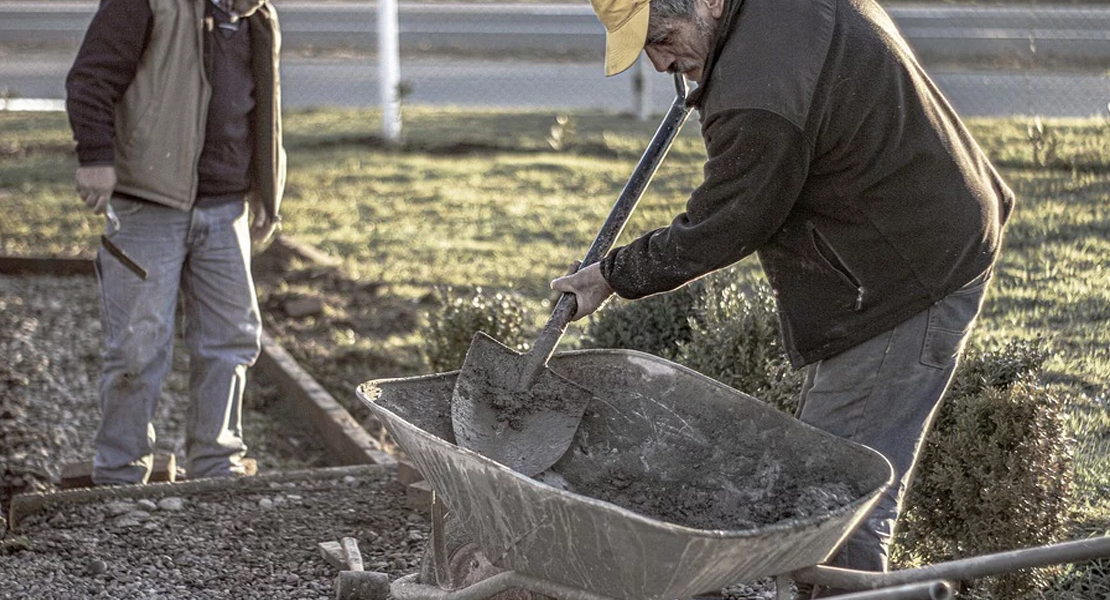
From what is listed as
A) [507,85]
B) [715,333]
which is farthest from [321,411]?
[507,85]

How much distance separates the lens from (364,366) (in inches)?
250

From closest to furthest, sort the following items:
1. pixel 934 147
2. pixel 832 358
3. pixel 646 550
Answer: pixel 646 550 → pixel 934 147 → pixel 832 358

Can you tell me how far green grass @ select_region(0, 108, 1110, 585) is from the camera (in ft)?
15.6

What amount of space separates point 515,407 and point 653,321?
55.7 inches

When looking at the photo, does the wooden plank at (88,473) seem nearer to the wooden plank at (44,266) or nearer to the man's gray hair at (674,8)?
the man's gray hair at (674,8)

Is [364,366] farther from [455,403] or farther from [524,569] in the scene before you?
[524,569]

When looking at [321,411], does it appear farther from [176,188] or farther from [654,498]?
[654,498]

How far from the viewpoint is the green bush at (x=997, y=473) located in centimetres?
349

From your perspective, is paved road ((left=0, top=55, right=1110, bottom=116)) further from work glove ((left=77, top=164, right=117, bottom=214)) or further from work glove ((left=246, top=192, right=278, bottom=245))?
work glove ((left=77, top=164, right=117, bottom=214))

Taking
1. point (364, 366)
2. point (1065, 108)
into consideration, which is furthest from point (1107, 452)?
point (1065, 108)

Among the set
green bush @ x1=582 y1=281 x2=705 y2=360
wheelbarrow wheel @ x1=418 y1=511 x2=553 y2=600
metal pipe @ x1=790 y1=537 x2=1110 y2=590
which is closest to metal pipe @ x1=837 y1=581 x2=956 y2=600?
metal pipe @ x1=790 y1=537 x2=1110 y2=590

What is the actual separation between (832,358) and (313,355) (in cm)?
378

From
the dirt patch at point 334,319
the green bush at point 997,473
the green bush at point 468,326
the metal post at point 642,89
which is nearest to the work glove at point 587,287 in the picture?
the green bush at point 997,473

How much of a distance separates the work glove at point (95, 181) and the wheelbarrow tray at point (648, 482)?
1545 millimetres
